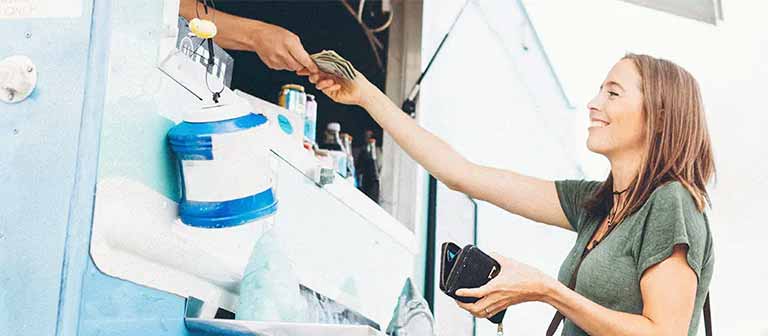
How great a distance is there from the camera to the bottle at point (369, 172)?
3.41 m

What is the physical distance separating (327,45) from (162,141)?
2.74 metres

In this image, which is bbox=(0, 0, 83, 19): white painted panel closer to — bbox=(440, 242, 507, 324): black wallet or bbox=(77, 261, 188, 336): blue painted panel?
bbox=(77, 261, 188, 336): blue painted panel

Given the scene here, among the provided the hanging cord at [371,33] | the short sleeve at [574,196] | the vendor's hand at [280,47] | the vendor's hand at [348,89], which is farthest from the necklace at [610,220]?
the hanging cord at [371,33]

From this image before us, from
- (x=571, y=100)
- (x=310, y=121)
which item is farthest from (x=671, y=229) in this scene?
(x=571, y=100)

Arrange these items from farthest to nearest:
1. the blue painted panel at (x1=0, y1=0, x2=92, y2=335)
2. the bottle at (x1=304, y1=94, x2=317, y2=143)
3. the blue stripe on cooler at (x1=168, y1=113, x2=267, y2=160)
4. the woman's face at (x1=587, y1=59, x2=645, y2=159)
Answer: the bottle at (x1=304, y1=94, x2=317, y2=143), the woman's face at (x1=587, y1=59, x2=645, y2=159), the blue stripe on cooler at (x1=168, y1=113, x2=267, y2=160), the blue painted panel at (x1=0, y1=0, x2=92, y2=335)

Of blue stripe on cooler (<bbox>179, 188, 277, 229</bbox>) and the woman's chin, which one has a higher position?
the woman's chin

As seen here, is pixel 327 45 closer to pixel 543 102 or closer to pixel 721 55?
pixel 543 102

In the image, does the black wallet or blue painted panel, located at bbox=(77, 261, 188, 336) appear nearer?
blue painted panel, located at bbox=(77, 261, 188, 336)

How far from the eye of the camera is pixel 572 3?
409cm

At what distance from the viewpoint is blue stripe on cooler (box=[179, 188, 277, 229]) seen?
1301 millimetres

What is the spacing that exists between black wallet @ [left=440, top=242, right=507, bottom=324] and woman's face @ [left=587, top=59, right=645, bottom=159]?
20.9 inches

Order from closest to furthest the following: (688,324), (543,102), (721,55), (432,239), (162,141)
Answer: (162,141)
(688,324)
(432,239)
(721,55)
(543,102)

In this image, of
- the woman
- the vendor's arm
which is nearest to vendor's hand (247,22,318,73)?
the vendor's arm

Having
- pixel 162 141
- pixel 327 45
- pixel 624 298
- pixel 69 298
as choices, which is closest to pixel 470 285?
pixel 624 298
